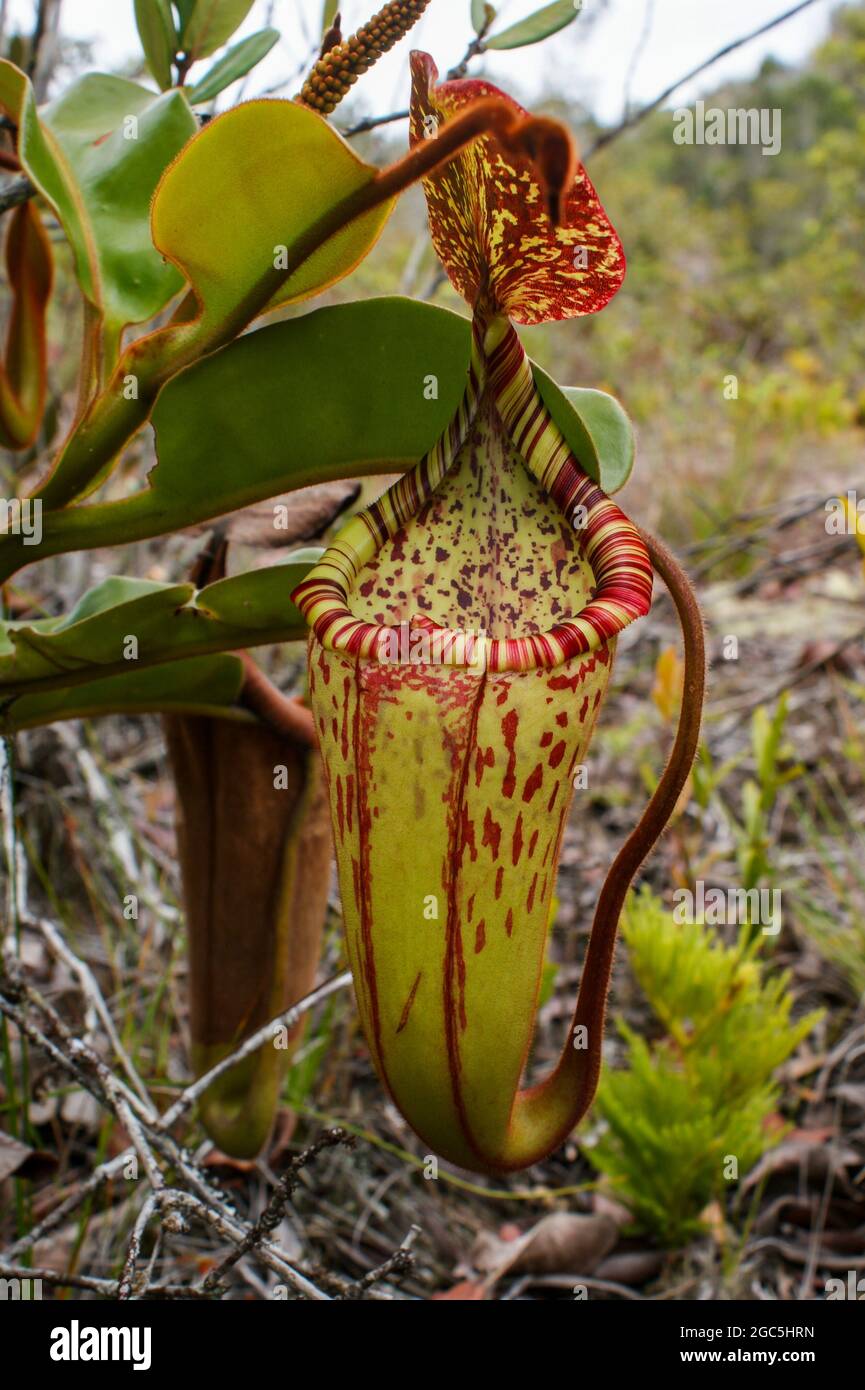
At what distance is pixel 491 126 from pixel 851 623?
2.86m

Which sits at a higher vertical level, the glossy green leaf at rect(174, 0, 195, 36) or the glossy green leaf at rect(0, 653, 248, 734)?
the glossy green leaf at rect(174, 0, 195, 36)

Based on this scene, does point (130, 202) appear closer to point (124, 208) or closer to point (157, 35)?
point (124, 208)

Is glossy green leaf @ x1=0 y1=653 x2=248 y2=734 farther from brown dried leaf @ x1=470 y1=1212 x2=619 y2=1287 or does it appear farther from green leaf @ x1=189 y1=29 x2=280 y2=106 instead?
brown dried leaf @ x1=470 y1=1212 x2=619 y2=1287

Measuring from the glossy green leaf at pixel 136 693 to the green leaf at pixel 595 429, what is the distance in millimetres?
370

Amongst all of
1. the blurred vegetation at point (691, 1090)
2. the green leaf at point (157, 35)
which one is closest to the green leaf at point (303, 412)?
the green leaf at point (157, 35)

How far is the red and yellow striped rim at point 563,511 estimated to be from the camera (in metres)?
0.66

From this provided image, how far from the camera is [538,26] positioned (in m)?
0.89

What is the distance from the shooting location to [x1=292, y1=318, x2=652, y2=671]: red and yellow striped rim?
655mm

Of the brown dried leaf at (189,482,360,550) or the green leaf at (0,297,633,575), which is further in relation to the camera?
the brown dried leaf at (189,482,360,550)

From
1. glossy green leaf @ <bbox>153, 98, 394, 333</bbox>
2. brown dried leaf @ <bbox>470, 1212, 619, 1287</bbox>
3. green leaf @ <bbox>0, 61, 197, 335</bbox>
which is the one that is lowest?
brown dried leaf @ <bbox>470, 1212, 619, 1287</bbox>

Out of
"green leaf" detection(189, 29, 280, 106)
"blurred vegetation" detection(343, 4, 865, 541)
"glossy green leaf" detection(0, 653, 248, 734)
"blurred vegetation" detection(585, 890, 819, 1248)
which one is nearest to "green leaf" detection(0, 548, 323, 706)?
"glossy green leaf" detection(0, 653, 248, 734)

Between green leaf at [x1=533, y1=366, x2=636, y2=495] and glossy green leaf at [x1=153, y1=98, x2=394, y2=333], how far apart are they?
0.55ft

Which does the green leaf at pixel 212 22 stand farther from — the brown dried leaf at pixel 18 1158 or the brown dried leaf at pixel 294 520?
the brown dried leaf at pixel 18 1158
